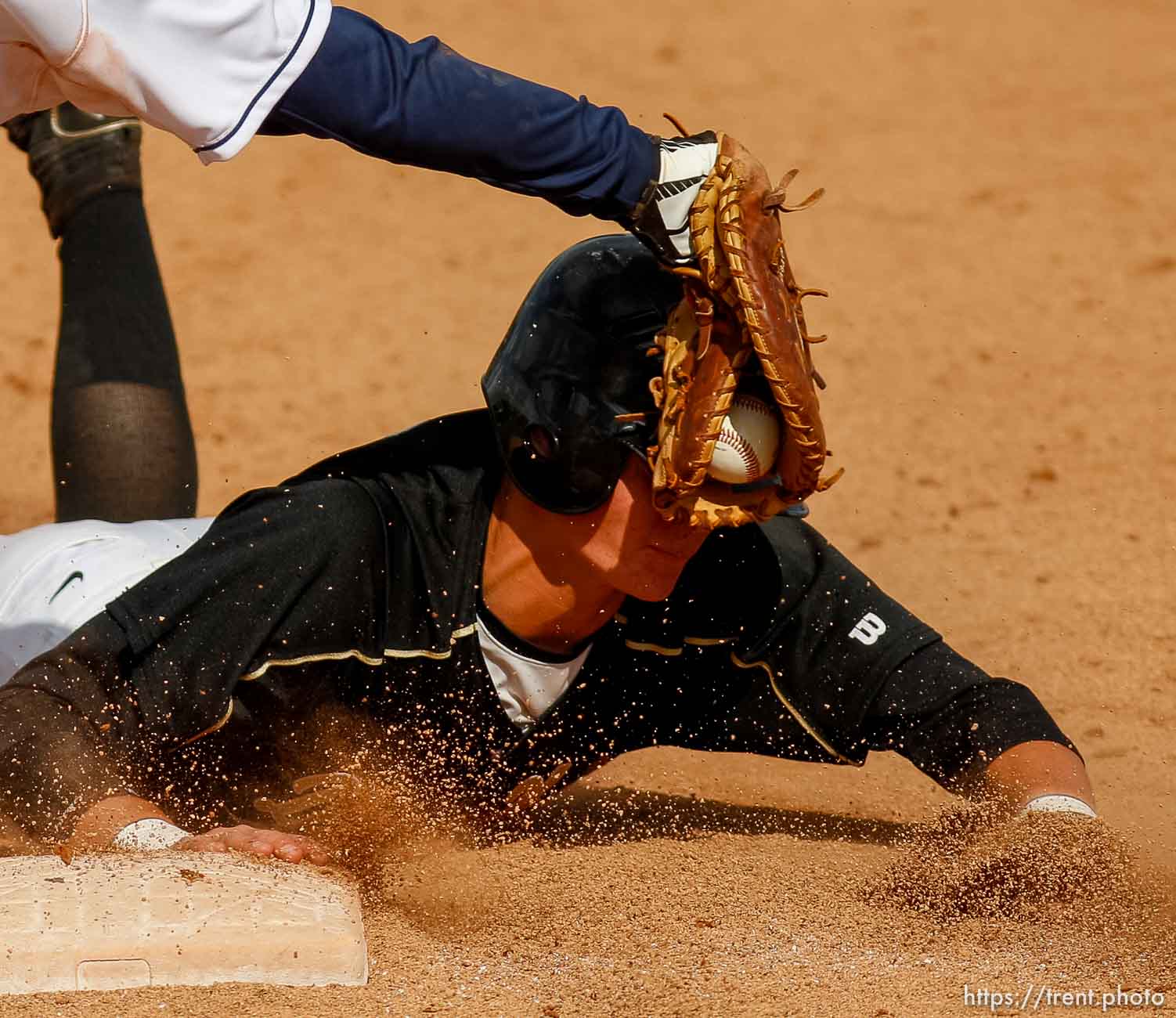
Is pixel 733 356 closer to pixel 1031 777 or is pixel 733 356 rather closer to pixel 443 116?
pixel 443 116

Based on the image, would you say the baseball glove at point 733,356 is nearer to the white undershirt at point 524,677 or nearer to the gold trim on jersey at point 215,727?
the white undershirt at point 524,677

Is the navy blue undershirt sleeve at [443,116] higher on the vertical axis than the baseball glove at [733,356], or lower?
higher

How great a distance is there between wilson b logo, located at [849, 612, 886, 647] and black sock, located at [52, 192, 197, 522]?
5.13ft

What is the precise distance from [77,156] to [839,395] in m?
2.55

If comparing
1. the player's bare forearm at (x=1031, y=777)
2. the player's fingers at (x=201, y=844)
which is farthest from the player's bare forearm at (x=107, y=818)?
the player's bare forearm at (x=1031, y=777)

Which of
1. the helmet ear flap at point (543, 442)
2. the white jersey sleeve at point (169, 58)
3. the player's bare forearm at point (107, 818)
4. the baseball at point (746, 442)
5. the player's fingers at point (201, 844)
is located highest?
the white jersey sleeve at point (169, 58)

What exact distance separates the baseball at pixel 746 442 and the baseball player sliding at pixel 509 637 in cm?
6

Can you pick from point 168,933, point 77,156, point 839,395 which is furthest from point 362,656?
point 839,395

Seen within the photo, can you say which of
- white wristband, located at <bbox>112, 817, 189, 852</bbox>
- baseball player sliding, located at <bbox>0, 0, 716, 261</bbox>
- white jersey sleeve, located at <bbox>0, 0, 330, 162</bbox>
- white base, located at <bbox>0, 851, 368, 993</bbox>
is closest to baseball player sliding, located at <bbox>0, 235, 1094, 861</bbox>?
white wristband, located at <bbox>112, 817, 189, 852</bbox>

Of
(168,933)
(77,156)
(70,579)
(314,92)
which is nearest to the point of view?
(168,933)

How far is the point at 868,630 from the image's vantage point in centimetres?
294

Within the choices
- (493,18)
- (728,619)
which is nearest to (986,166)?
(493,18)

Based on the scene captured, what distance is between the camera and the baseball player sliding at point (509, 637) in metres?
2.51

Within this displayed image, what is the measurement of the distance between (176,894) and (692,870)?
879 mm
